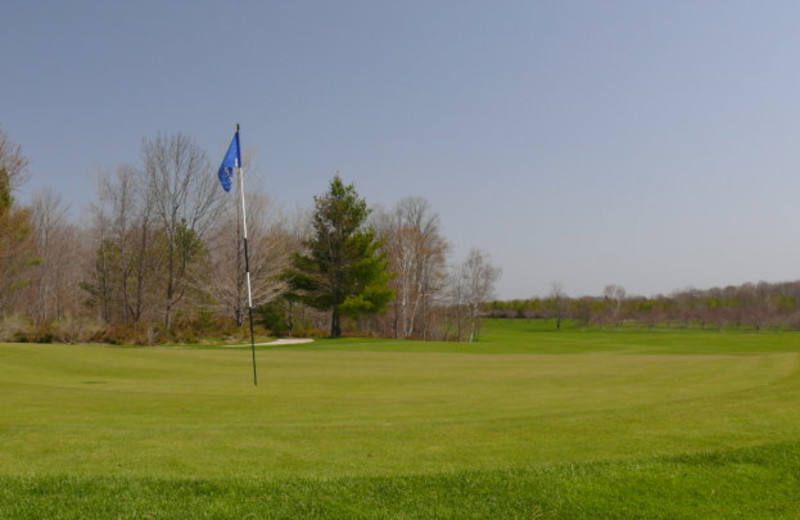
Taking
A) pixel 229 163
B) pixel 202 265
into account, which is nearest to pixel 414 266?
pixel 202 265

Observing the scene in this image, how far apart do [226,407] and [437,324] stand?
5697 cm

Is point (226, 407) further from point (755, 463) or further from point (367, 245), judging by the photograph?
point (367, 245)

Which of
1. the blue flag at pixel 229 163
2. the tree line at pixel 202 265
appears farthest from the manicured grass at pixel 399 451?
the tree line at pixel 202 265

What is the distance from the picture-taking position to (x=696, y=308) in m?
81.1

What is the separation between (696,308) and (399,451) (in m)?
82.8

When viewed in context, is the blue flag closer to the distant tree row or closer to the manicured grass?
the manicured grass

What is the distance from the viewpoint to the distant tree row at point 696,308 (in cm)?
7444

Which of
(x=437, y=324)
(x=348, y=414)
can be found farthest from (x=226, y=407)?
(x=437, y=324)

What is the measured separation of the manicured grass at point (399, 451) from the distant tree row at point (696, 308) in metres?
67.9

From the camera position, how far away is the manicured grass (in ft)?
17.7

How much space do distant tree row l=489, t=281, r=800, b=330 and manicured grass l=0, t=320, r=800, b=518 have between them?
223ft

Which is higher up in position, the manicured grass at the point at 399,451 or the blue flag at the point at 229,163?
the blue flag at the point at 229,163

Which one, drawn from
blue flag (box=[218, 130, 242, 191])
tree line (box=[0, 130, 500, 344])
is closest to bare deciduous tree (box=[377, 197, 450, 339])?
tree line (box=[0, 130, 500, 344])

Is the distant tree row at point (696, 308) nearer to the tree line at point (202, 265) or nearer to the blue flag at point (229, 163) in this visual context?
the tree line at point (202, 265)
